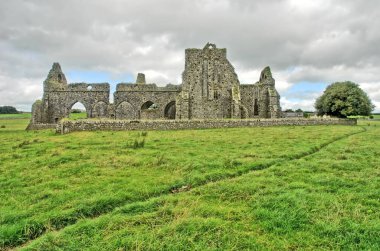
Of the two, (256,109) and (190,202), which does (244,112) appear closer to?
(256,109)

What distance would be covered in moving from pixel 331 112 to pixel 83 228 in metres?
53.2

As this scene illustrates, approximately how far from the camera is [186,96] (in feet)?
117

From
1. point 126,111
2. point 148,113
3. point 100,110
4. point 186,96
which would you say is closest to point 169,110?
point 148,113

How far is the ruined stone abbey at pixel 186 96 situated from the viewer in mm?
36688

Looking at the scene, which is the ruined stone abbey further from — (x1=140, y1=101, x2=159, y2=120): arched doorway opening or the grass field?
the grass field

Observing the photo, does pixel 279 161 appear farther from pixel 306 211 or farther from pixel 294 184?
pixel 306 211

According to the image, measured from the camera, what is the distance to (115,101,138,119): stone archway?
1497 inches

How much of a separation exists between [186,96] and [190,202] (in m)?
29.3

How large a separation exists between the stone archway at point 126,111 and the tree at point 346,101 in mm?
33891

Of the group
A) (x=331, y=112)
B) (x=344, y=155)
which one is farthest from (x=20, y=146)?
(x=331, y=112)

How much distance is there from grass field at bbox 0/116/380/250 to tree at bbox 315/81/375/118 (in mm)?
40908

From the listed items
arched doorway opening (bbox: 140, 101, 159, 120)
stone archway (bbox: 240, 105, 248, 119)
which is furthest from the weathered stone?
stone archway (bbox: 240, 105, 248, 119)

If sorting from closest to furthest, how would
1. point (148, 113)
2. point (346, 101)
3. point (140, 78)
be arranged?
point (148, 113) < point (140, 78) < point (346, 101)

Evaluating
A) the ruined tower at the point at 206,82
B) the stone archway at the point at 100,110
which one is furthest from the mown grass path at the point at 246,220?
the stone archway at the point at 100,110
